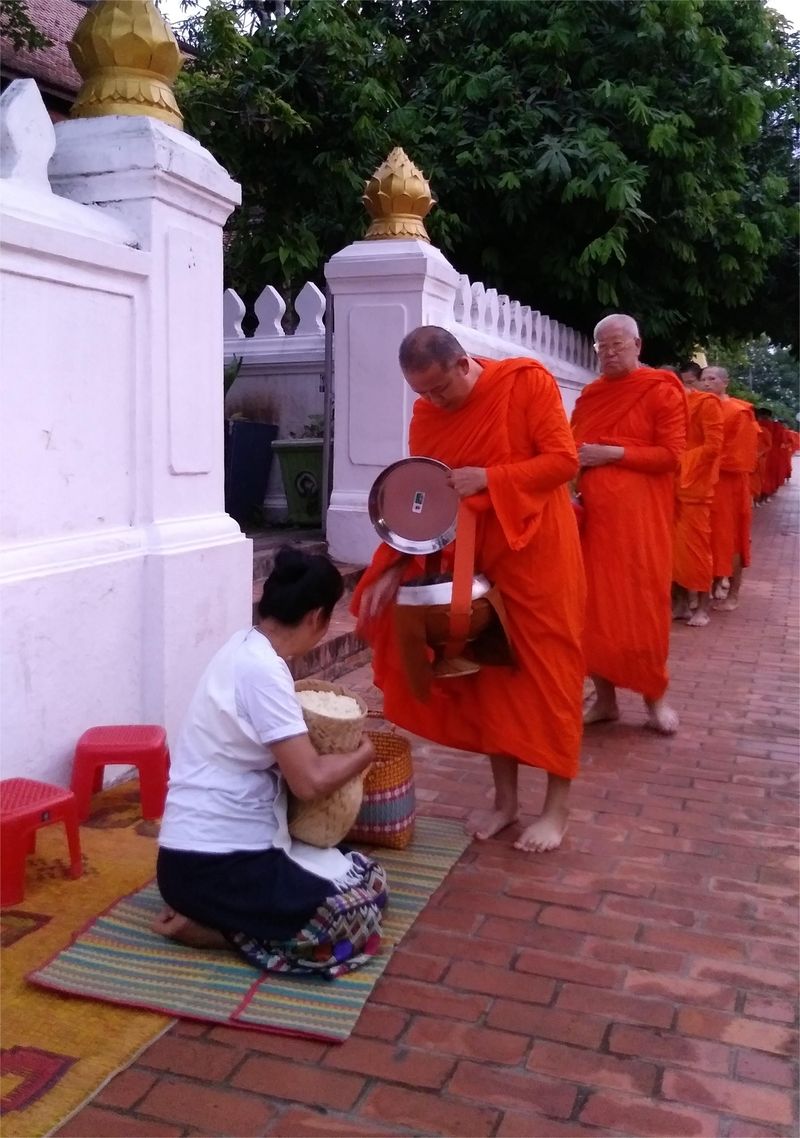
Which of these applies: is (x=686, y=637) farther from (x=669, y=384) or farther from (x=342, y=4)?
(x=342, y=4)

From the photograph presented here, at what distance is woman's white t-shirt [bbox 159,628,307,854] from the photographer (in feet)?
8.48

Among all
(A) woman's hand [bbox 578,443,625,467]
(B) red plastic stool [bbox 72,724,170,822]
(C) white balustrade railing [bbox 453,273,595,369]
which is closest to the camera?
(B) red plastic stool [bbox 72,724,170,822]

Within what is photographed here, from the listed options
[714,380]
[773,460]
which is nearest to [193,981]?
[714,380]

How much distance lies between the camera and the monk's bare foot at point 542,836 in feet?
11.8

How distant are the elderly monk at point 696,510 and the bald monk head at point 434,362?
17.2 ft

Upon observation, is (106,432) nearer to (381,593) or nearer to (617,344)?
(381,593)

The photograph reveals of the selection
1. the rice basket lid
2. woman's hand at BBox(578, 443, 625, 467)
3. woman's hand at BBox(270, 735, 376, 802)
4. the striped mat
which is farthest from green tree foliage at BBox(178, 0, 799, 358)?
the striped mat

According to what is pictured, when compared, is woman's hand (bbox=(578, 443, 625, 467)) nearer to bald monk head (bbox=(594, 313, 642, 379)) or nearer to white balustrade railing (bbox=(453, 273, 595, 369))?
bald monk head (bbox=(594, 313, 642, 379))

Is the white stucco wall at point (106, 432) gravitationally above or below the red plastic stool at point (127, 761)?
above

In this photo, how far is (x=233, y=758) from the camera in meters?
2.67

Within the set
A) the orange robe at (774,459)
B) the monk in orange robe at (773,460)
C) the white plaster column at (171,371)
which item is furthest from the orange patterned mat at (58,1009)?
the monk in orange robe at (773,460)

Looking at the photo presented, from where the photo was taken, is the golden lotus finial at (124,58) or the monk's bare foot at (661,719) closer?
the golden lotus finial at (124,58)

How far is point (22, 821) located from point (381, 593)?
4.15 feet

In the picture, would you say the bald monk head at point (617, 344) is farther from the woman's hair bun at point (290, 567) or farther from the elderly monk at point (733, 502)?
the elderly monk at point (733, 502)
